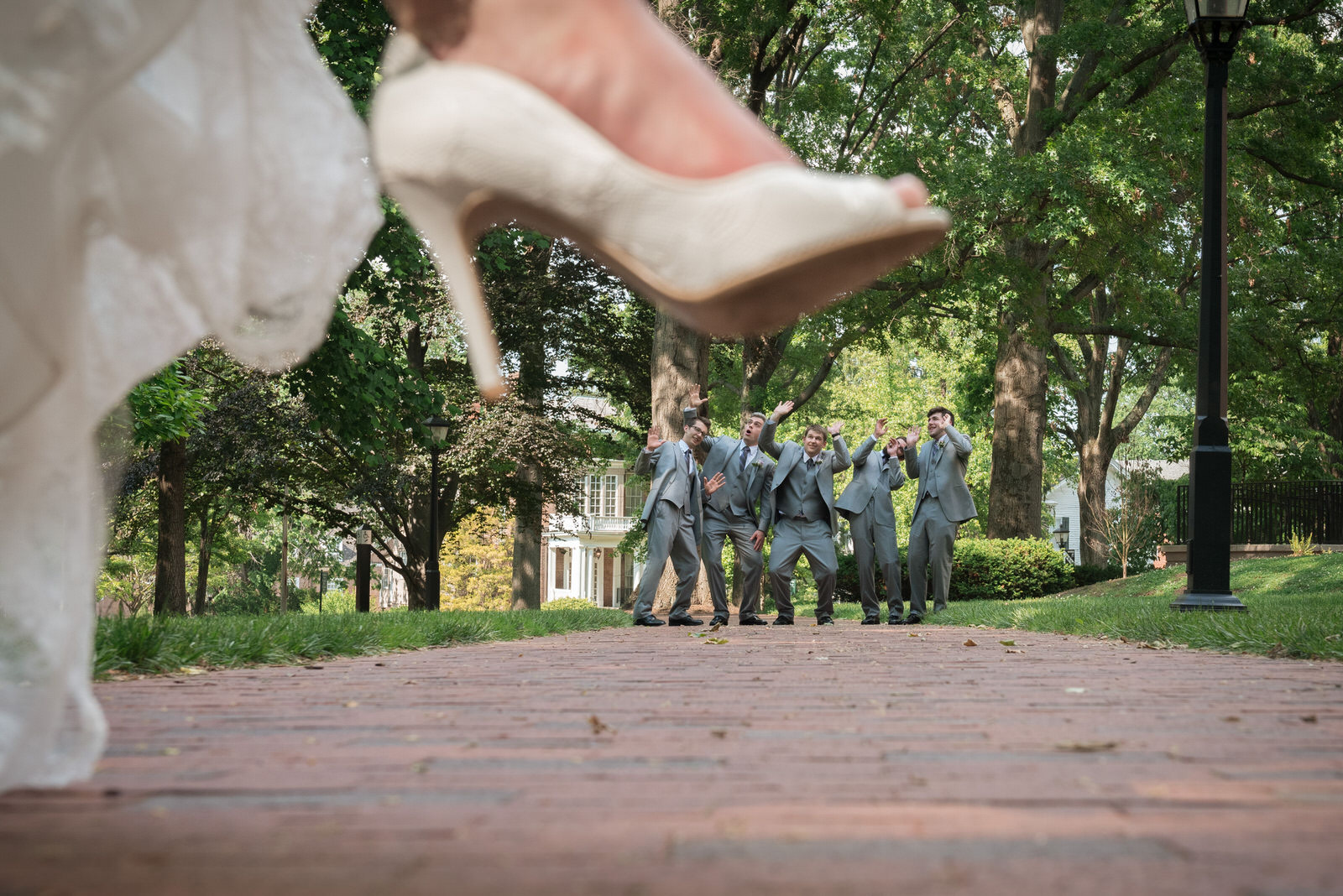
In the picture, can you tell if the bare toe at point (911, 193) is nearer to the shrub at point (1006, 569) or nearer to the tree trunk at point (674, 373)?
the tree trunk at point (674, 373)

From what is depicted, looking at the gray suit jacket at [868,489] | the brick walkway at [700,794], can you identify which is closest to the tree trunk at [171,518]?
the gray suit jacket at [868,489]

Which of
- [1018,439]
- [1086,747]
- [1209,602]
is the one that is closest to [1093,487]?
[1018,439]

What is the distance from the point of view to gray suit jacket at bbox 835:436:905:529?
12969mm

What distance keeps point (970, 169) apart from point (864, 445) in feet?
18.8

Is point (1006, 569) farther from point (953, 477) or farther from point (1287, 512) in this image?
point (1287, 512)

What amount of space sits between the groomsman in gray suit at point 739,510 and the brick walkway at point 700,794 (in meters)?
9.58

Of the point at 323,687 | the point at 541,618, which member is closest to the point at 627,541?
the point at 541,618

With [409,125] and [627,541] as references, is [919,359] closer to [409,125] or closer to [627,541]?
[627,541]

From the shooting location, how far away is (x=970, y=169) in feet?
54.0

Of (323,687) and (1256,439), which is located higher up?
(1256,439)

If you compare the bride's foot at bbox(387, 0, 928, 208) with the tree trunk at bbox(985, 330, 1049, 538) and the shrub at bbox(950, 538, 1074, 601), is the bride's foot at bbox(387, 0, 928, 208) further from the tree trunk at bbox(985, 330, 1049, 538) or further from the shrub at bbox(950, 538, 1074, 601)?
the tree trunk at bbox(985, 330, 1049, 538)

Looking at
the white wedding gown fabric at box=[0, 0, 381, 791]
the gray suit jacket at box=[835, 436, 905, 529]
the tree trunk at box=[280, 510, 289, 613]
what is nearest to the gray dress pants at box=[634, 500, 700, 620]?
the gray suit jacket at box=[835, 436, 905, 529]

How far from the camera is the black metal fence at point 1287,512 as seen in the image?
81.2ft

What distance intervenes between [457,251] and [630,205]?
38 centimetres
